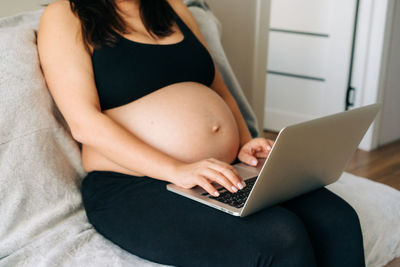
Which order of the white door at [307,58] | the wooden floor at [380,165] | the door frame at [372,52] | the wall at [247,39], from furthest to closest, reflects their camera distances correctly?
1. the white door at [307,58]
2. the door frame at [372,52]
3. the wooden floor at [380,165]
4. the wall at [247,39]

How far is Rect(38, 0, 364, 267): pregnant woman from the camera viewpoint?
0.93 m

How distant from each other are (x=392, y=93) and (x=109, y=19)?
2087 mm

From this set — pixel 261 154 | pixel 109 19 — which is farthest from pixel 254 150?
pixel 109 19

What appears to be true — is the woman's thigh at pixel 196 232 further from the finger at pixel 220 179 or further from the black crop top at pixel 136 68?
the black crop top at pixel 136 68

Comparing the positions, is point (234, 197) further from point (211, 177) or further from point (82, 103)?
point (82, 103)

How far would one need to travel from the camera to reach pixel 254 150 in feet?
4.20

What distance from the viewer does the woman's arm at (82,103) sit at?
109 centimetres

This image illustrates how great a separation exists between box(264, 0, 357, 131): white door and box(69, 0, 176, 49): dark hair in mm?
1594

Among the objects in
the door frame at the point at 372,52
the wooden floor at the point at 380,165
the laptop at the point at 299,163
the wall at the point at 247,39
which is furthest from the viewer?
the door frame at the point at 372,52

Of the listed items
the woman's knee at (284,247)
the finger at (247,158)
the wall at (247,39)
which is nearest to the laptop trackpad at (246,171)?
the finger at (247,158)

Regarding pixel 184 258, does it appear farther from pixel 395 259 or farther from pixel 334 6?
pixel 334 6

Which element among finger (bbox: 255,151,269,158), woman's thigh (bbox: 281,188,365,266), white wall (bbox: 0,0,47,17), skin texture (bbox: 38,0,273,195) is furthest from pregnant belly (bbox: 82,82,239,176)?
white wall (bbox: 0,0,47,17)

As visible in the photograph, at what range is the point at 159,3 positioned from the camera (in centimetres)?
137

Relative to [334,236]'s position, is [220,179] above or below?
above
